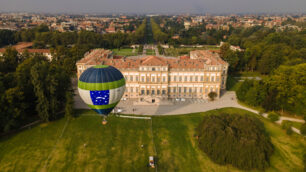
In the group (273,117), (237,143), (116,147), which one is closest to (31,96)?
(116,147)

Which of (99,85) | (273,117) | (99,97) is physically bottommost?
(273,117)

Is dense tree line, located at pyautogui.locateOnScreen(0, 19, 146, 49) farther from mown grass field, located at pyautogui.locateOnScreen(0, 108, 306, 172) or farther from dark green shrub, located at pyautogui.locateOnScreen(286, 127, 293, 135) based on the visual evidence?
dark green shrub, located at pyautogui.locateOnScreen(286, 127, 293, 135)

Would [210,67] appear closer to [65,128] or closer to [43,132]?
[65,128]

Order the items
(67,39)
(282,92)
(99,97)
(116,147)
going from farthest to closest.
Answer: (67,39) → (282,92) → (116,147) → (99,97)

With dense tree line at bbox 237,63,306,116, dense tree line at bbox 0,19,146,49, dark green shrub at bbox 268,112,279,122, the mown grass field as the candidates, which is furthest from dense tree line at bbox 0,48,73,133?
dense tree line at bbox 0,19,146,49

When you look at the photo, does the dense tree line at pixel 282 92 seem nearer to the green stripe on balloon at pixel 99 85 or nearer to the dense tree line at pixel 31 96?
the green stripe on balloon at pixel 99 85

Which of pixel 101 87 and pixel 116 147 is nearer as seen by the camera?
pixel 101 87

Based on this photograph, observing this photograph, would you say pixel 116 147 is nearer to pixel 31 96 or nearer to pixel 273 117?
pixel 31 96
